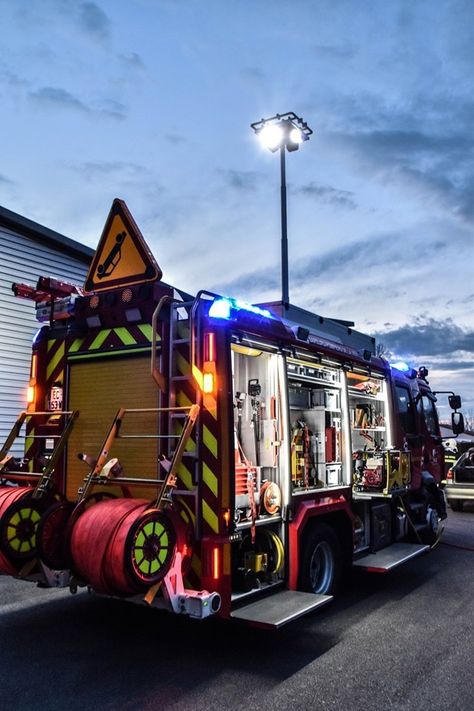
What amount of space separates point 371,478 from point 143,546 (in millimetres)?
3989

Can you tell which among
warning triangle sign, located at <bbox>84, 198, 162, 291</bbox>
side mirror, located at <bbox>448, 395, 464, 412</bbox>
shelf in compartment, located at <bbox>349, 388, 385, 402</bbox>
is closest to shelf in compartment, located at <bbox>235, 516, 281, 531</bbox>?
warning triangle sign, located at <bbox>84, 198, 162, 291</bbox>

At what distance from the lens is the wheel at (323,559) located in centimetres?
576

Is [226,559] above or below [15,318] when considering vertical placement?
below

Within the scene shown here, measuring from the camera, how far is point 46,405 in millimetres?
6191

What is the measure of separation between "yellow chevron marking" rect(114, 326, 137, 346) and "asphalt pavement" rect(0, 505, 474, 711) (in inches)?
100

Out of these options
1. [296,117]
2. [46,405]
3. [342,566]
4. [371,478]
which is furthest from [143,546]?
[296,117]

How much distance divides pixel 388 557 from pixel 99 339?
13.4 feet

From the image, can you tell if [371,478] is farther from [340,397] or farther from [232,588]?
[232,588]

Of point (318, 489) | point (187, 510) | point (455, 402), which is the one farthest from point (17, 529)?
point (455, 402)

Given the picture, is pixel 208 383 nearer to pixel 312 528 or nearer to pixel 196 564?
pixel 196 564

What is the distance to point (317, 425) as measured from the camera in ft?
22.3

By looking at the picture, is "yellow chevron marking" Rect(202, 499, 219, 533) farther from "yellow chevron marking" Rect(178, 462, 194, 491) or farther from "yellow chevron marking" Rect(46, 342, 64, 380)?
"yellow chevron marking" Rect(46, 342, 64, 380)

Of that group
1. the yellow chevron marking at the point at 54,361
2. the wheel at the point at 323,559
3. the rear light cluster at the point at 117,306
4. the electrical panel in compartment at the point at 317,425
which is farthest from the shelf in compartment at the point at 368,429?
the yellow chevron marking at the point at 54,361

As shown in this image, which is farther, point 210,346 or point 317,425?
point 317,425
